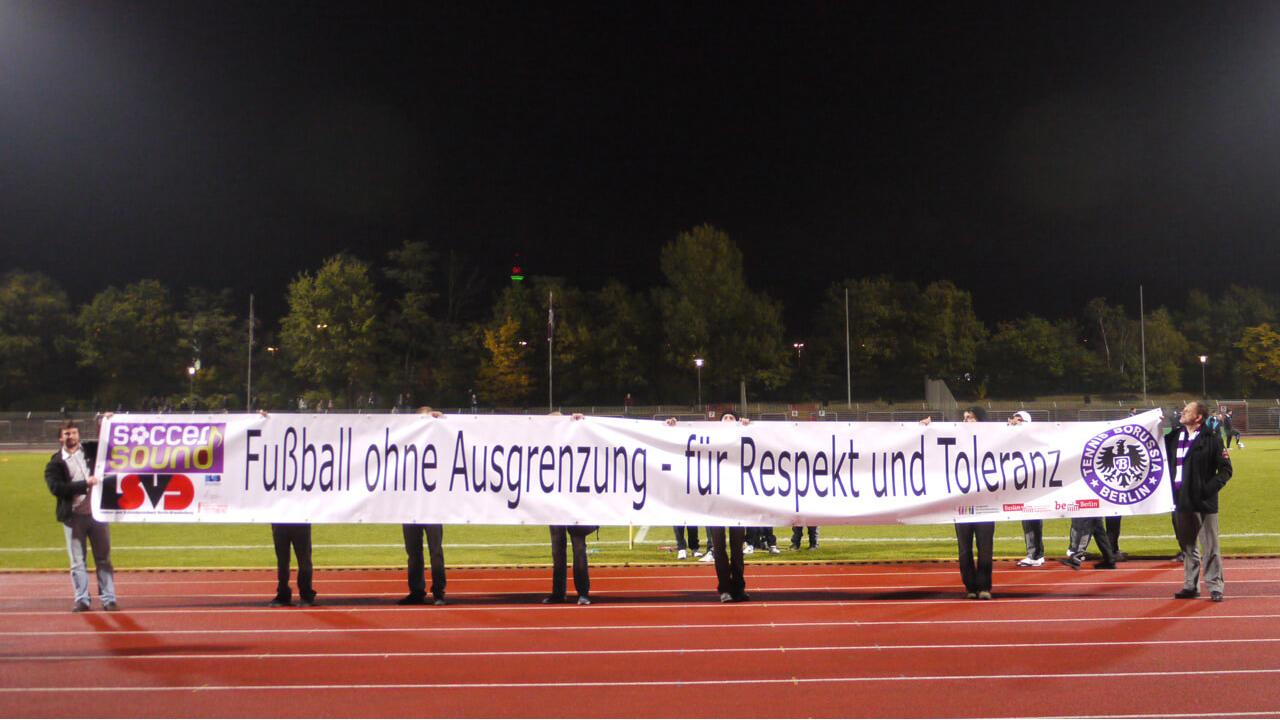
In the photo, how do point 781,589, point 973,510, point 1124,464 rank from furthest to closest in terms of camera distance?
point 781,589
point 1124,464
point 973,510

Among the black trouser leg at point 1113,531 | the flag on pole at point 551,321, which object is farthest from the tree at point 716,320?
the black trouser leg at point 1113,531

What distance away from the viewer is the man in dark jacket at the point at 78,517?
989 centimetres

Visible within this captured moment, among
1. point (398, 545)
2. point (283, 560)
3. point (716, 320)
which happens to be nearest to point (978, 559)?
point (283, 560)

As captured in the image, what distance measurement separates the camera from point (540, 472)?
10305 millimetres

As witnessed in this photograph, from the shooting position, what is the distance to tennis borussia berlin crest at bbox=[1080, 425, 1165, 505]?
10.7 meters

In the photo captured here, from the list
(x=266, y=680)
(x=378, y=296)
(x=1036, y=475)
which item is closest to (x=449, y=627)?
(x=266, y=680)

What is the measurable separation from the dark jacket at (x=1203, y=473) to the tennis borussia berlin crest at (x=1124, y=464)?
753mm

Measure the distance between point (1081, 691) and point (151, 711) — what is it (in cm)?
629

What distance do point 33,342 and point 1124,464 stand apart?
280ft

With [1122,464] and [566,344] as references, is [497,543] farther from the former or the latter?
[566,344]

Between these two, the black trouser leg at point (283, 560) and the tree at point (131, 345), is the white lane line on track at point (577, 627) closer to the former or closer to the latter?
the black trouser leg at point (283, 560)

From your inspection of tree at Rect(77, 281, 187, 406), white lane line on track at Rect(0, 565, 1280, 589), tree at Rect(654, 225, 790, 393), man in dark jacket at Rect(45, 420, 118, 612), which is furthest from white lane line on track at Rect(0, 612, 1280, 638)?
tree at Rect(77, 281, 187, 406)

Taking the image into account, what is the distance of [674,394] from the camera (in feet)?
237

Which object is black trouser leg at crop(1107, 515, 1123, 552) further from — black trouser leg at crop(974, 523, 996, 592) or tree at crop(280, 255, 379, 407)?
tree at crop(280, 255, 379, 407)
